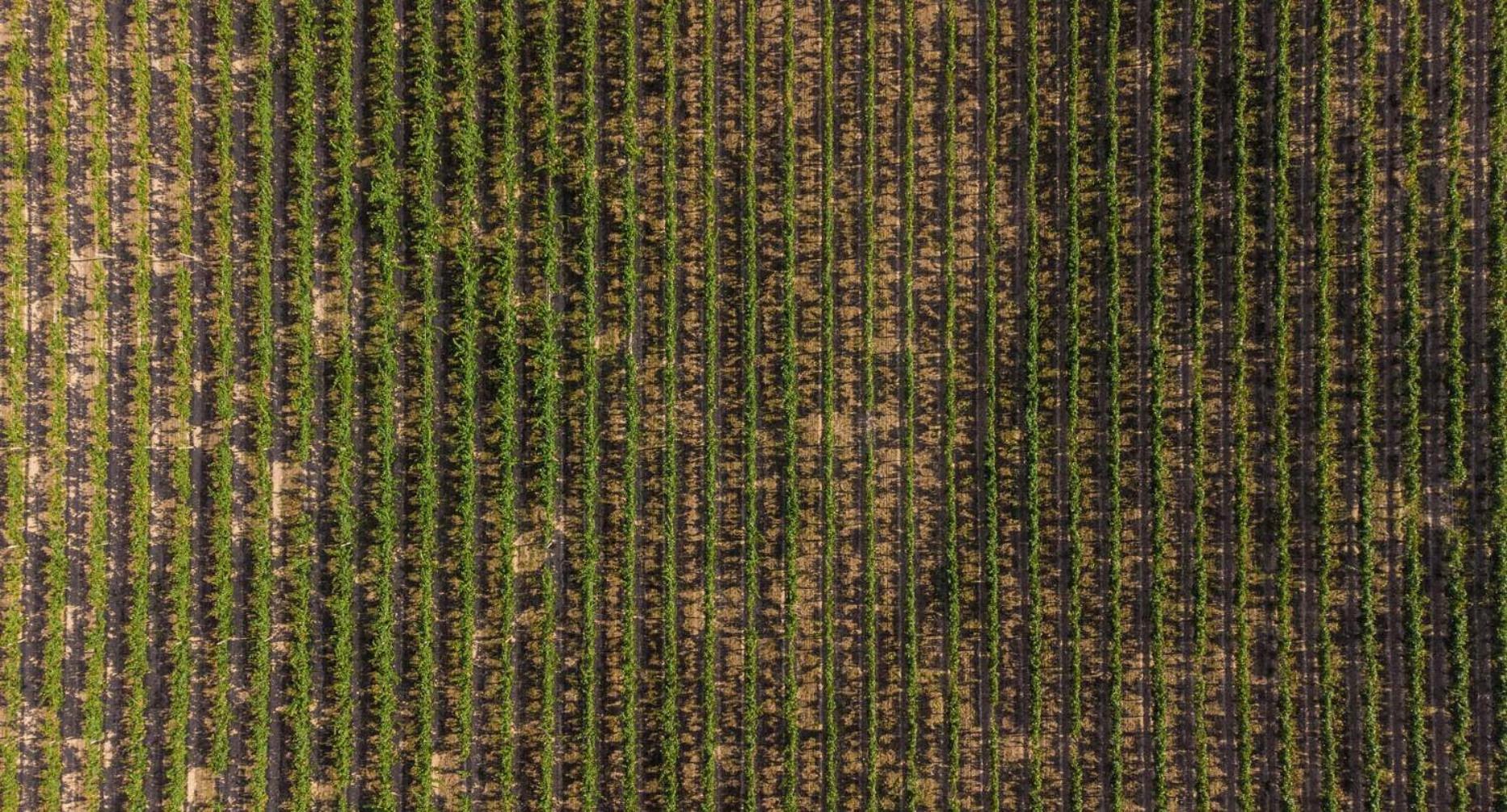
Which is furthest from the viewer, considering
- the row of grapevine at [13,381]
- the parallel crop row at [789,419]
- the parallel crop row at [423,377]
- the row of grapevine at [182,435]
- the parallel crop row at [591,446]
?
the parallel crop row at [789,419]

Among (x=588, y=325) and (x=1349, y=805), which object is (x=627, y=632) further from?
(x=1349, y=805)

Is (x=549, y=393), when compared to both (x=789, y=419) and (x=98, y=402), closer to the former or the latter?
(x=789, y=419)

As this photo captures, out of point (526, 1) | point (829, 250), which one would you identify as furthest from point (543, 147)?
point (829, 250)

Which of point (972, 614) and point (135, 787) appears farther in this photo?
point (972, 614)

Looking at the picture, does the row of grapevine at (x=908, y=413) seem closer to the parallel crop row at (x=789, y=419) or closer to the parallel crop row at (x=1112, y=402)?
the parallel crop row at (x=789, y=419)

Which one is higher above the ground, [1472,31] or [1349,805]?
[1472,31]

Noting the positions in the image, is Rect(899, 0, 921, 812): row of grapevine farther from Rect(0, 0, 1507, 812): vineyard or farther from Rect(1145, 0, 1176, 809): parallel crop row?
Rect(1145, 0, 1176, 809): parallel crop row

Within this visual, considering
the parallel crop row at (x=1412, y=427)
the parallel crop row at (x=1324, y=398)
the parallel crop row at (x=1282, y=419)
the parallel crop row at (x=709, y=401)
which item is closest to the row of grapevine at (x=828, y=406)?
the parallel crop row at (x=709, y=401)

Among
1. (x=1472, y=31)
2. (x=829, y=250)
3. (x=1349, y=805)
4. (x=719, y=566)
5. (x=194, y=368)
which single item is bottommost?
(x=1349, y=805)
